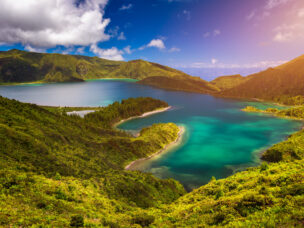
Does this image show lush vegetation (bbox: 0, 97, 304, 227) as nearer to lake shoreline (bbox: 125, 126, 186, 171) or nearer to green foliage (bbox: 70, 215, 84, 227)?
green foliage (bbox: 70, 215, 84, 227)

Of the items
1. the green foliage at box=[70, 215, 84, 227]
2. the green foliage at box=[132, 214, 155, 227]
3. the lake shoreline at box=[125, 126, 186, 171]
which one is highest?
the green foliage at box=[70, 215, 84, 227]

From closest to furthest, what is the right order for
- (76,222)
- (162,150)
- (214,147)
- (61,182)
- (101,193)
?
(76,222) < (61,182) < (101,193) < (162,150) < (214,147)

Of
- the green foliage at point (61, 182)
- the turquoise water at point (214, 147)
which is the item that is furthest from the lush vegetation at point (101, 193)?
the turquoise water at point (214, 147)

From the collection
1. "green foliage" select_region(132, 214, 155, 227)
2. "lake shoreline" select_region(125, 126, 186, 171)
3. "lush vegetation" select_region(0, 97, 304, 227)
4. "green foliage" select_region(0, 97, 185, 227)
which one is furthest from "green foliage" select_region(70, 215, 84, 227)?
"lake shoreline" select_region(125, 126, 186, 171)

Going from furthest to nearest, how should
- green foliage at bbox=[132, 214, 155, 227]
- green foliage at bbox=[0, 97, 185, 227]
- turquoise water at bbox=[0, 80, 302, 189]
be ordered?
turquoise water at bbox=[0, 80, 302, 189] → green foliage at bbox=[132, 214, 155, 227] → green foliage at bbox=[0, 97, 185, 227]

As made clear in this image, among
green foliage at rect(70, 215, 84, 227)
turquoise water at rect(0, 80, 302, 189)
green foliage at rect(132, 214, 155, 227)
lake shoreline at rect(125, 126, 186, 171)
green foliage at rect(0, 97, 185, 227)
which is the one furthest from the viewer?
lake shoreline at rect(125, 126, 186, 171)

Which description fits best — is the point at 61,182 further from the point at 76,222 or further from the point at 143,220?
the point at 143,220

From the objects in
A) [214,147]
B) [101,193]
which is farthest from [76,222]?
[214,147]

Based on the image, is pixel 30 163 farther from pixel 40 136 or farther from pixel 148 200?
pixel 148 200

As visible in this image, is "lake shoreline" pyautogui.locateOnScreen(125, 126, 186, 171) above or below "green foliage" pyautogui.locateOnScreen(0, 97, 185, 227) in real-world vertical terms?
below
